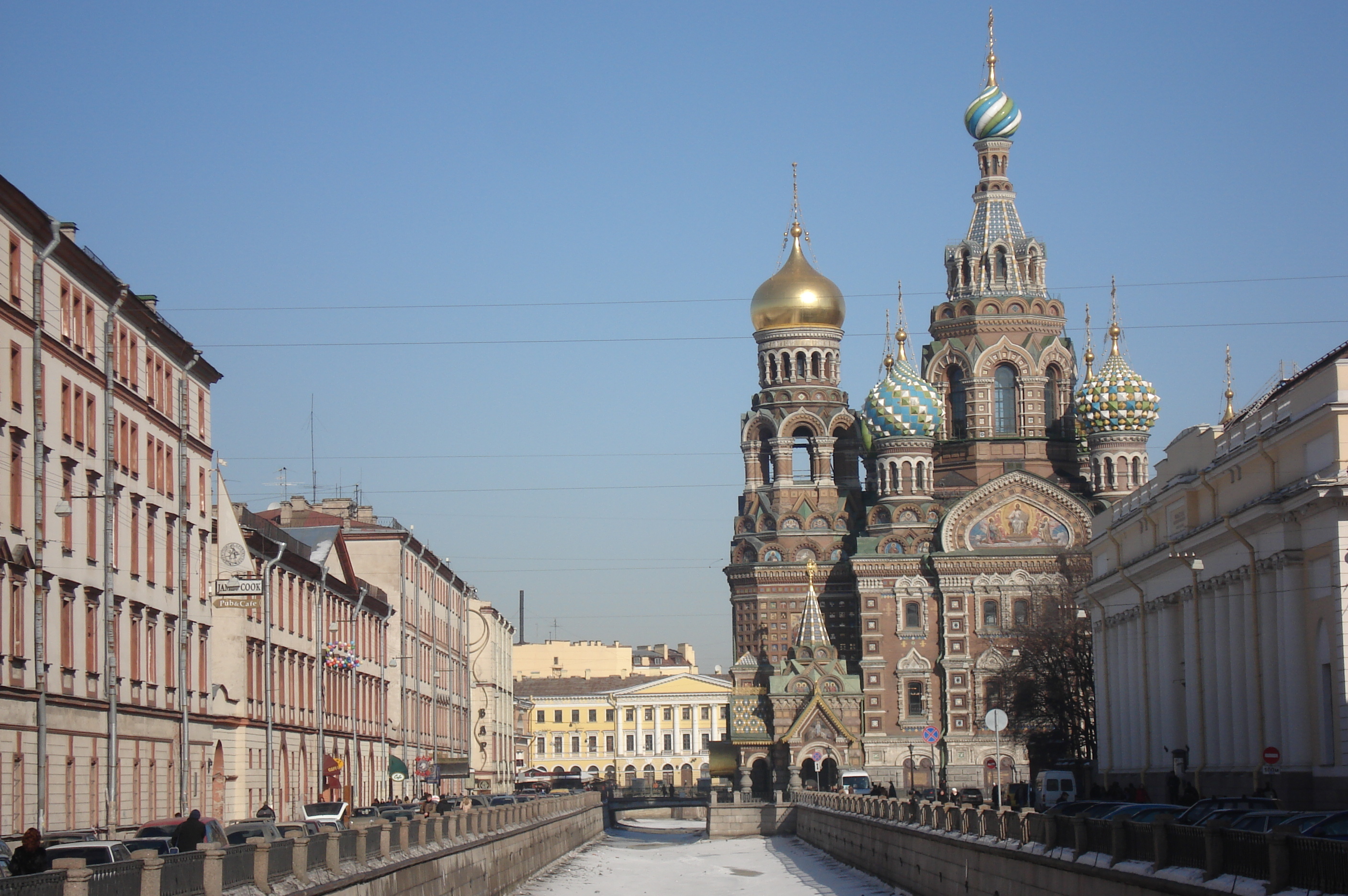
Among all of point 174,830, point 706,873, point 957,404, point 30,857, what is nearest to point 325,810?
point 174,830

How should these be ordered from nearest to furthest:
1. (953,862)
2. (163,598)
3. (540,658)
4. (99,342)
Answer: (953,862)
(99,342)
(163,598)
(540,658)

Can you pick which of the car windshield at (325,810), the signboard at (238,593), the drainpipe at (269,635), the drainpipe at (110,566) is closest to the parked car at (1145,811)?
the drainpipe at (110,566)

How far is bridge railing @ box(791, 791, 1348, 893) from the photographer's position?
1622cm

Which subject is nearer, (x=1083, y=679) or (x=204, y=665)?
(x=204, y=665)

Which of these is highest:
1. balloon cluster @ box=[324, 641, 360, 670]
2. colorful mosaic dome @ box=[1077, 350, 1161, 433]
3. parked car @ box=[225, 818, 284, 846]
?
colorful mosaic dome @ box=[1077, 350, 1161, 433]

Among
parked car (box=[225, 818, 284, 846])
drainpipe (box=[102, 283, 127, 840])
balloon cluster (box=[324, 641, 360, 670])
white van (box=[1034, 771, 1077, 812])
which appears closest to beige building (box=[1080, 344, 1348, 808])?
white van (box=[1034, 771, 1077, 812])

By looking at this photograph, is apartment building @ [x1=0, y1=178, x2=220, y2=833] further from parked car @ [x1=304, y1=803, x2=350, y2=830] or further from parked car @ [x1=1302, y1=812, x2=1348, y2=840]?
parked car @ [x1=1302, y1=812, x2=1348, y2=840]

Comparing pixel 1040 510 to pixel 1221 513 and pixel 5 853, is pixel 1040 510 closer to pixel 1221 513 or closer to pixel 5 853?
pixel 1221 513

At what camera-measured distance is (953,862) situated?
32031 millimetres

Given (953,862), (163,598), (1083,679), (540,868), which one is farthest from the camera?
(1083,679)

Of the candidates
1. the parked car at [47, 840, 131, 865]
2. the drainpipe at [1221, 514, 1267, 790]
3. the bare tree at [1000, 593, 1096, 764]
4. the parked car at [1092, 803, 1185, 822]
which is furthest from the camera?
the bare tree at [1000, 593, 1096, 764]

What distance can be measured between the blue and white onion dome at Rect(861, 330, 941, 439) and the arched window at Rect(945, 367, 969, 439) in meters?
2.79

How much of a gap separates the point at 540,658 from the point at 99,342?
12530 centimetres

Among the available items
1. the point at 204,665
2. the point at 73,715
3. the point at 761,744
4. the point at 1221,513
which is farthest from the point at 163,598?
the point at 761,744
